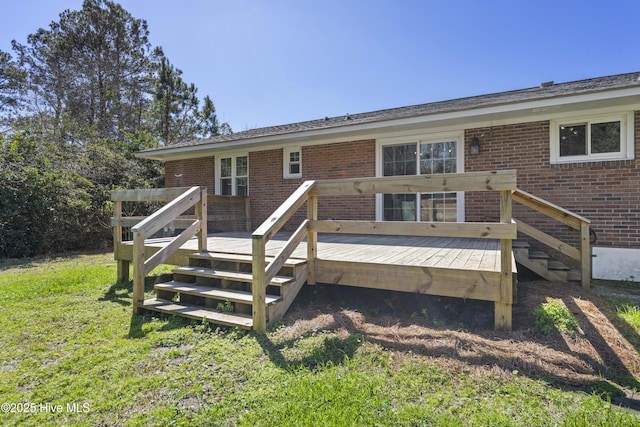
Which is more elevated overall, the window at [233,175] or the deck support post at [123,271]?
the window at [233,175]

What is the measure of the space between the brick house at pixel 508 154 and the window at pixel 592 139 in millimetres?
14

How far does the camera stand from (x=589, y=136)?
5621 millimetres

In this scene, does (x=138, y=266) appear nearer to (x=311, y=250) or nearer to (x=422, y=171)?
(x=311, y=250)

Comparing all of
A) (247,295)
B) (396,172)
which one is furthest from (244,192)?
(247,295)

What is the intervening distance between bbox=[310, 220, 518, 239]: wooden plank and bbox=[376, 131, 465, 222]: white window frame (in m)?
3.38

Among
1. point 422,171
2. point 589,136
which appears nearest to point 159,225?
point 422,171

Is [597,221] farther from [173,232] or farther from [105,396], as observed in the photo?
[173,232]

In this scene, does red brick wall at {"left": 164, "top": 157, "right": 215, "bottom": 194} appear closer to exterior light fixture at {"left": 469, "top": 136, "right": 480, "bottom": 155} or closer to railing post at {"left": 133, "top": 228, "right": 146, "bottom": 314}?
railing post at {"left": 133, "top": 228, "right": 146, "bottom": 314}

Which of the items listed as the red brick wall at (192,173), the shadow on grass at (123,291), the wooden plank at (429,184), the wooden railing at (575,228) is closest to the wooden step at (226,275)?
the shadow on grass at (123,291)

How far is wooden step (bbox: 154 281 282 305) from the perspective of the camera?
11.1 ft

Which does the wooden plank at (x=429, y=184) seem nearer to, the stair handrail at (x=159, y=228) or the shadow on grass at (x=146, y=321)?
the stair handrail at (x=159, y=228)

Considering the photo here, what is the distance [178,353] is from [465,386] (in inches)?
88.7

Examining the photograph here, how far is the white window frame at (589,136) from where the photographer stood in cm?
536

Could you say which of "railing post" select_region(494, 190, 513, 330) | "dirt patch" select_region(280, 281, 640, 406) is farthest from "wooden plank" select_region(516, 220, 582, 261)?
"railing post" select_region(494, 190, 513, 330)
